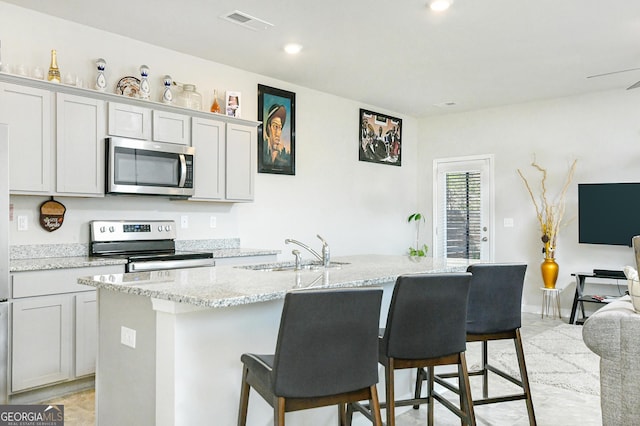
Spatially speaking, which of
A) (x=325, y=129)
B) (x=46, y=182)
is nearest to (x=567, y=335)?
(x=325, y=129)

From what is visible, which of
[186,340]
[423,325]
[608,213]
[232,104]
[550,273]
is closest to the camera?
[186,340]

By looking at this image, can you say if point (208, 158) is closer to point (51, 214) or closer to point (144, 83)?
point (144, 83)

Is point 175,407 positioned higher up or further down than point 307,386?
further down

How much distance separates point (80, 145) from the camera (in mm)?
3676

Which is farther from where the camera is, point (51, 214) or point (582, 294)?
point (582, 294)

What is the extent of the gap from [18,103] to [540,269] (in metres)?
5.94

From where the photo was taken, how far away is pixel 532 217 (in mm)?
6465

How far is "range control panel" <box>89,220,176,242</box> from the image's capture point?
13.0 ft

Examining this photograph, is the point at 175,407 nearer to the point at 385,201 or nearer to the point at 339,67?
→ the point at 339,67

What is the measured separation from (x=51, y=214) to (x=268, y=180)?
2255mm

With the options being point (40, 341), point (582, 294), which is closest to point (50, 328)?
point (40, 341)

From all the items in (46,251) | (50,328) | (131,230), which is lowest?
(50,328)

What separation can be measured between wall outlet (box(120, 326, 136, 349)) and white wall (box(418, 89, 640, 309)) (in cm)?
538

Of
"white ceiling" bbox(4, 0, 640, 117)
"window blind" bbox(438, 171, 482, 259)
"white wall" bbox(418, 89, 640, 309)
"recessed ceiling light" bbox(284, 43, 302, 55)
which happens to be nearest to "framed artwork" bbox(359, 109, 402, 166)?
"white wall" bbox(418, 89, 640, 309)
